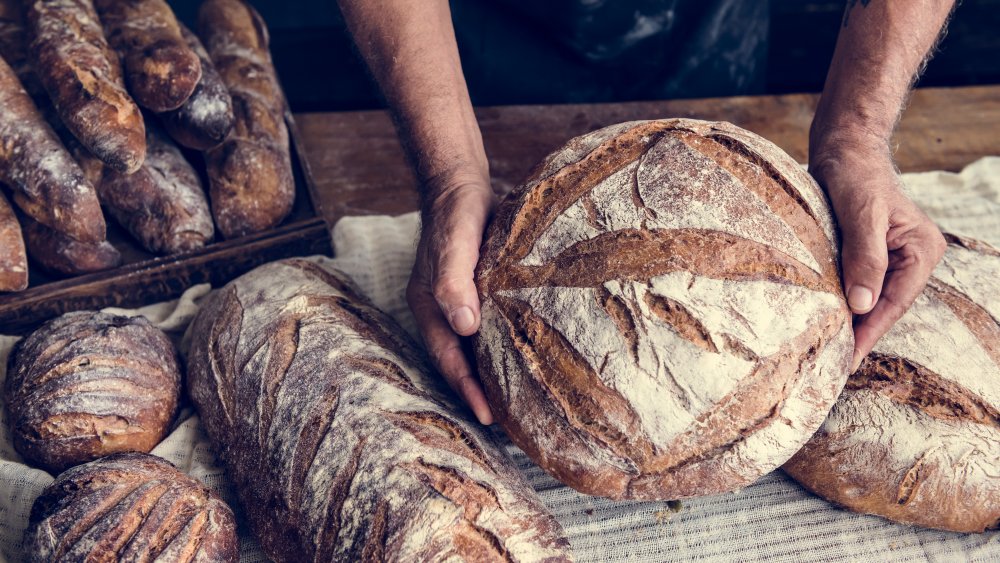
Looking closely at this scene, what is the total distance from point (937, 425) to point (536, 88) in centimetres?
182

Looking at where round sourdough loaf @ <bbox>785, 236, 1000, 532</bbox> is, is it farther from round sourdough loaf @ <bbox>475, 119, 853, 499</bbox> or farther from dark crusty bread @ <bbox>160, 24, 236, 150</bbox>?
dark crusty bread @ <bbox>160, 24, 236, 150</bbox>

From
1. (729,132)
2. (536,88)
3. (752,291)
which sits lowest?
(536,88)

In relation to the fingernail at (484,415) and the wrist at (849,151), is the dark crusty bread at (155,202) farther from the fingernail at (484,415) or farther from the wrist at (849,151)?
the wrist at (849,151)

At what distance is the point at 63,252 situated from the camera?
1.98 meters

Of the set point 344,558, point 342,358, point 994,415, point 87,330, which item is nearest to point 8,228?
point 87,330

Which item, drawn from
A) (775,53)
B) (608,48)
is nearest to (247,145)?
(608,48)

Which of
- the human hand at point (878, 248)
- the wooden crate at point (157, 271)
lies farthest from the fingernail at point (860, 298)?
the wooden crate at point (157, 271)

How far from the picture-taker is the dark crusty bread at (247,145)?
2.14 meters

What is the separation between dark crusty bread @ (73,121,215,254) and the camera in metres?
2.05

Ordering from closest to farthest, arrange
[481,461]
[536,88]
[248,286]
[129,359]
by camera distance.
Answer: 1. [481,461]
2. [129,359]
3. [248,286]
4. [536,88]

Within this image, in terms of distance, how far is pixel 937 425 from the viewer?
1546 millimetres

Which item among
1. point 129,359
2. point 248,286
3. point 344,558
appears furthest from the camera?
point 248,286

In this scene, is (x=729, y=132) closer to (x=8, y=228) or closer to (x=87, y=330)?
(x=87, y=330)

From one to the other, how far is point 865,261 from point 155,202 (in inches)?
71.1
